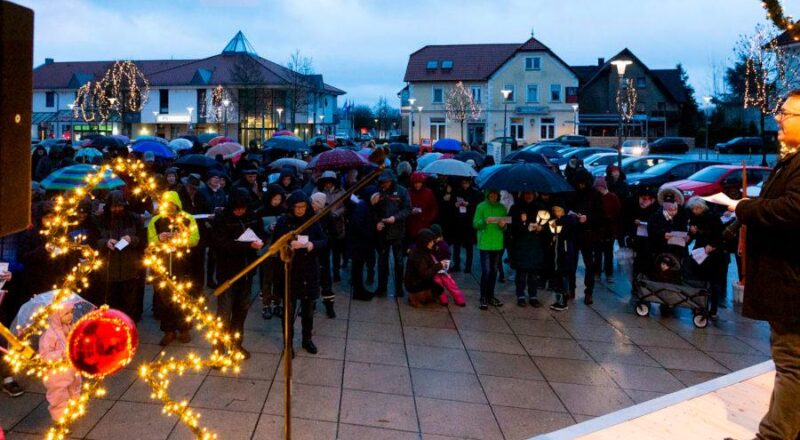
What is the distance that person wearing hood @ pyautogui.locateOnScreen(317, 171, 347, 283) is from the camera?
34.4 feet

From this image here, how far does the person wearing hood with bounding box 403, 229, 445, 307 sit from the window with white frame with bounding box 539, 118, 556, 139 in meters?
53.4

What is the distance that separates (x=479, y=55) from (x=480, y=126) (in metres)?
6.79

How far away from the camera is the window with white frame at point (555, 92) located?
6006cm

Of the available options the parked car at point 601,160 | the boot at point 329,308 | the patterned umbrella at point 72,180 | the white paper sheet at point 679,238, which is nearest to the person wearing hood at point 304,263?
the boot at point 329,308

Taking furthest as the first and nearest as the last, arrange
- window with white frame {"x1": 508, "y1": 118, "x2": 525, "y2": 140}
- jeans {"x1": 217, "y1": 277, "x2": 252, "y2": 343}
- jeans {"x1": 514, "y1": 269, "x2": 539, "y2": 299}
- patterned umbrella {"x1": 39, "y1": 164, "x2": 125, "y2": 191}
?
1. window with white frame {"x1": 508, "y1": 118, "x2": 525, "y2": 140}
2. jeans {"x1": 514, "y1": 269, "x2": 539, "y2": 299}
3. patterned umbrella {"x1": 39, "y1": 164, "x2": 125, "y2": 191}
4. jeans {"x1": 217, "y1": 277, "x2": 252, "y2": 343}

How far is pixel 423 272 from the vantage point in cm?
941

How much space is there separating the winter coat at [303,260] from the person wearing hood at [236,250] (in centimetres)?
33

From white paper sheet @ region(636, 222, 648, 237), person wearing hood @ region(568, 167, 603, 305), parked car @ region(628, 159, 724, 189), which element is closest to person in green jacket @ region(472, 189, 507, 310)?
person wearing hood @ region(568, 167, 603, 305)

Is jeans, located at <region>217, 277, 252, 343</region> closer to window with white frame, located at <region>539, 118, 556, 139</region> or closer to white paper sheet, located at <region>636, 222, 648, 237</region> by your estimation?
white paper sheet, located at <region>636, 222, 648, 237</region>

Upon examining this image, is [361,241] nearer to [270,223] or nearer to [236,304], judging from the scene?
[270,223]

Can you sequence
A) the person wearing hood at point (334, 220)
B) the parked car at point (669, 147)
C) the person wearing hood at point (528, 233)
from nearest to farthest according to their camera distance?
the person wearing hood at point (528, 233) < the person wearing hood at point (334, 220) < the parked car at point (669, 147)

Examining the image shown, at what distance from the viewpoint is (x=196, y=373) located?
6.50m

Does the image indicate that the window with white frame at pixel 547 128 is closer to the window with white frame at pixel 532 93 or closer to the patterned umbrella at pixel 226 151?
the window with white frame at pixel 532 93

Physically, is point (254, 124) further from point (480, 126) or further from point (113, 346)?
point (113, 346)
